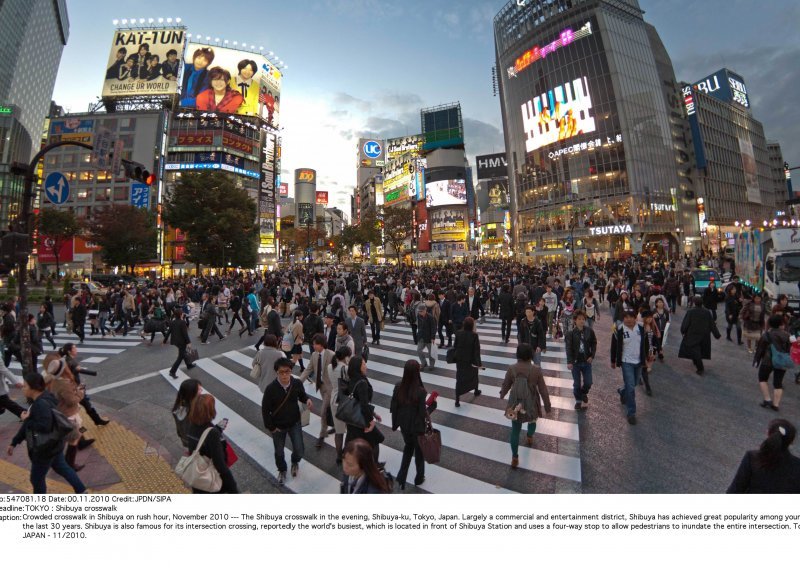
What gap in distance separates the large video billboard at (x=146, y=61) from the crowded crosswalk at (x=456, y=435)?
73560 millimetres

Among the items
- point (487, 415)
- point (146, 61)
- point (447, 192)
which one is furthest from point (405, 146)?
point (487, 415)

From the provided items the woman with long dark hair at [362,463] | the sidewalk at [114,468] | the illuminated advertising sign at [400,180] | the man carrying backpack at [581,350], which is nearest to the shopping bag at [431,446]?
the woman with long dark hair at [362,463]

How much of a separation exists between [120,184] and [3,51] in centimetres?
4287

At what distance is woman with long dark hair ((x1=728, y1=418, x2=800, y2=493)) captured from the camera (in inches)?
96.6

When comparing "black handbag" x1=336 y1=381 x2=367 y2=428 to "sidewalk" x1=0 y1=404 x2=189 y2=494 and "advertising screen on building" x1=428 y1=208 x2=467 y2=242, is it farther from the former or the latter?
"advertising screen on building" x1=428 y1=208 x2=467 y2=242

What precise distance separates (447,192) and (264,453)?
3450 inches

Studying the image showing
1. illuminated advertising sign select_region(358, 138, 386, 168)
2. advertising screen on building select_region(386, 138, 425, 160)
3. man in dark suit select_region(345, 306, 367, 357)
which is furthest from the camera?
illuminated advertising sign select_region(358, 138, 386, 168)

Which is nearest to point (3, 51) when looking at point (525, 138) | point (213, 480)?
point (525, 138)

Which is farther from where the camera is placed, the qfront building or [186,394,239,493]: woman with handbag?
the qfront building

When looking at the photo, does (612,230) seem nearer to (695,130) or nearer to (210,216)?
(695,130)

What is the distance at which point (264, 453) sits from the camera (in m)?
5.12

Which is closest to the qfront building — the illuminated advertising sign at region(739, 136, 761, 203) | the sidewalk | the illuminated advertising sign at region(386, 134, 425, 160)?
the illuminated advertising sign at region(739, 136, 761, 203)

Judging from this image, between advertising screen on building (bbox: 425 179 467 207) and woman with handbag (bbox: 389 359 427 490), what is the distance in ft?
287
